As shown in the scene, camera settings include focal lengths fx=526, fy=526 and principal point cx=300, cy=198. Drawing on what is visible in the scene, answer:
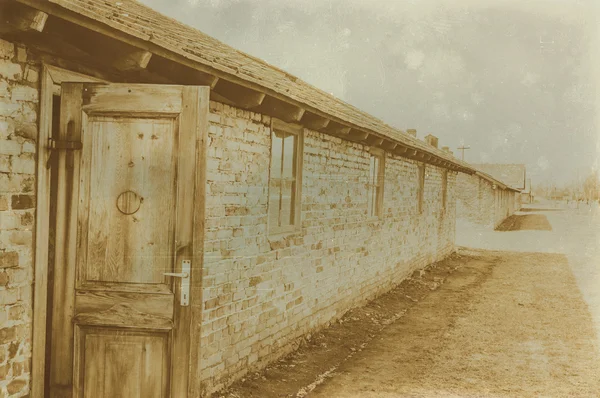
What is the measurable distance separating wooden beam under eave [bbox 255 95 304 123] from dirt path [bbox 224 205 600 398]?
2.99 meters

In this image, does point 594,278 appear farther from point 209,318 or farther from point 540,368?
point 209,318

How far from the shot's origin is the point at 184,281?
140 inches

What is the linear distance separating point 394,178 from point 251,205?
634cm

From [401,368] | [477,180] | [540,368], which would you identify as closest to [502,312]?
[540,368]

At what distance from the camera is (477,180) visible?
27.7 metres

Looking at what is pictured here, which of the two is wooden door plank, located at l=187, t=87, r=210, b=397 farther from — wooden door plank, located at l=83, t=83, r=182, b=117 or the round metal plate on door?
the round metal plate on door

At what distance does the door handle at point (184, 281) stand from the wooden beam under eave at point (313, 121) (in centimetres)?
372

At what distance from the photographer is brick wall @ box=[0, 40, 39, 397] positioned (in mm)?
3299

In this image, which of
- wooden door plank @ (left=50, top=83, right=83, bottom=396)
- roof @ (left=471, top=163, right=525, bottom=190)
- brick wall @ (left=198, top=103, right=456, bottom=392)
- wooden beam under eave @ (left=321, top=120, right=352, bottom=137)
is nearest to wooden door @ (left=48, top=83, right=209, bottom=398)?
wooden door plank @ (left=50, top=83, right=83, bottom=396)

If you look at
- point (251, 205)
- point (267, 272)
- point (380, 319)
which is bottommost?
point (380, 319)

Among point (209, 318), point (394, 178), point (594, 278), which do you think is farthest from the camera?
point (594, 278)

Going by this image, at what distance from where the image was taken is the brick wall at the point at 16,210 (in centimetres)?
330

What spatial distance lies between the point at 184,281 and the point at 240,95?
2445 millimetres

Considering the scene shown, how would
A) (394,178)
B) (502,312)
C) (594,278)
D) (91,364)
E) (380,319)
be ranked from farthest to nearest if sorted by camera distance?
1. (594,278)
2. (394,178)
3. (502,312)
4. (380,319)
5. (91,364)
